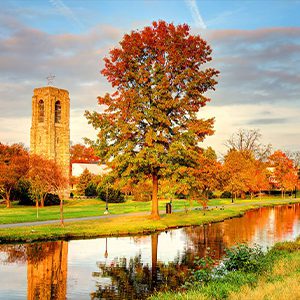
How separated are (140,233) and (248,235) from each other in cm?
727

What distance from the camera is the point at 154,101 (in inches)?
1321

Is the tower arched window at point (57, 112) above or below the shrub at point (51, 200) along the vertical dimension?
above

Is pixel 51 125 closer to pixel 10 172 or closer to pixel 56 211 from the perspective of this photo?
pixel 10 172

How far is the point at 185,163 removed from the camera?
35.8 metres

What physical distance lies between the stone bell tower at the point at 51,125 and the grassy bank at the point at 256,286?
237 ft

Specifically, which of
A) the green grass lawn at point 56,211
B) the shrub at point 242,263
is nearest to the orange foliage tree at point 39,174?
the green grass lawn at point 56,211

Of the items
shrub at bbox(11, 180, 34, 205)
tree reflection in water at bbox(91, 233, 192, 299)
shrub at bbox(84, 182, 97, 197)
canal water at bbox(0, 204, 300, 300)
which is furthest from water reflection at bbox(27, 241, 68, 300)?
shrub at bbox(84, 182, 97, 197)

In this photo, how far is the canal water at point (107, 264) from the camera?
15.0 m

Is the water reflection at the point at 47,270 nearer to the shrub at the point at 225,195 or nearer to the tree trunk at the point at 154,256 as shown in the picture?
the tree trunk at the point at 154,256

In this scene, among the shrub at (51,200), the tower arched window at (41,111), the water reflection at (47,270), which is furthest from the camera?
the tower arched window at (41,111)

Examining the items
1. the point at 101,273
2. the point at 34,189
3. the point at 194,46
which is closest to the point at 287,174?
the point at 34,189

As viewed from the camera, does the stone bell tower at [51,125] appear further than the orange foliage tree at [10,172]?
Yes

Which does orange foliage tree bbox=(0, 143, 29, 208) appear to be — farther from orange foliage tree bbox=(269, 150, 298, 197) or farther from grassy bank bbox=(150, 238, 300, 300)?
orange foliage tree bbox=(269, 150, 298, 197)

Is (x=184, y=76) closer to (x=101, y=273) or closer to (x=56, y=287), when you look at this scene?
(x=101, y=273)
